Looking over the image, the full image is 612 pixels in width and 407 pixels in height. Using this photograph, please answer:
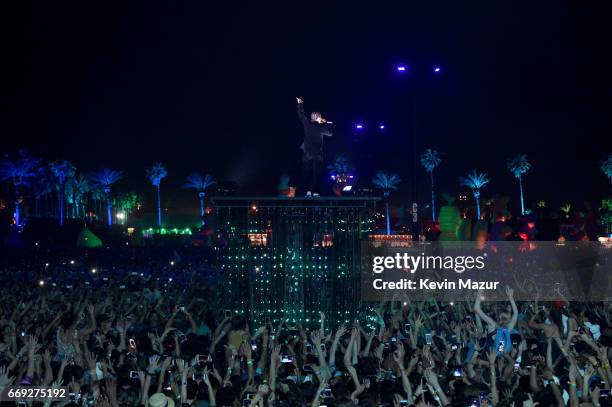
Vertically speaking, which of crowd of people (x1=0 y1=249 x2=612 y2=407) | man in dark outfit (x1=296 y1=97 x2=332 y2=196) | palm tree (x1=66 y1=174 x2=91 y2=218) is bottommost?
crowd of people (x1=0 y1=249 x2=612 y2=407)

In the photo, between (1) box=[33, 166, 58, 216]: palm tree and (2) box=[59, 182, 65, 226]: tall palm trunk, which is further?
(1) box=[33, 166, 58, 216]: palm tree

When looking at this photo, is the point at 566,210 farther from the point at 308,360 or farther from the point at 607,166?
the point at 308,360

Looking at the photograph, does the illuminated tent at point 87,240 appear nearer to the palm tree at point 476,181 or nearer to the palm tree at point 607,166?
the palm tree at point 476,181

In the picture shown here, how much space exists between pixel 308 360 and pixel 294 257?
5.75m

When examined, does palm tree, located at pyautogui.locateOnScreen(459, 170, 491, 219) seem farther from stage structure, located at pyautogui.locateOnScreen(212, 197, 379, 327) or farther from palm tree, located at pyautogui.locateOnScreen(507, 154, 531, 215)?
stage structure, located at pyautogui.locateOnScreen(212, 197, 379, 327)

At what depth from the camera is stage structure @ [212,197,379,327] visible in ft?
53.1

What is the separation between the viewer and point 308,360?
10.6m

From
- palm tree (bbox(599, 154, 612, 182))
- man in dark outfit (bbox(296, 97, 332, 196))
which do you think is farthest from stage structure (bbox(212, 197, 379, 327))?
palm tree (bbox(599, 154, 612, 182))

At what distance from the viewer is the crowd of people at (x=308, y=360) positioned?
328 inches

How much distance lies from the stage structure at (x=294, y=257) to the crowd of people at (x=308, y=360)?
0.54 m

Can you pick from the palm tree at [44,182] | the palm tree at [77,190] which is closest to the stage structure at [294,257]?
the palm tree at [44,182]

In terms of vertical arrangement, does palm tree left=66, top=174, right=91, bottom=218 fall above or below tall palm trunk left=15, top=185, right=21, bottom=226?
above

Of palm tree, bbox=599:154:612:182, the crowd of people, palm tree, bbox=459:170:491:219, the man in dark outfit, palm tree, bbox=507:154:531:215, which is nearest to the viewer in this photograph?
the crowd of people

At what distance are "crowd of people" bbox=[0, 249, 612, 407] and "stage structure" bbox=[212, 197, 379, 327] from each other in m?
0.54
